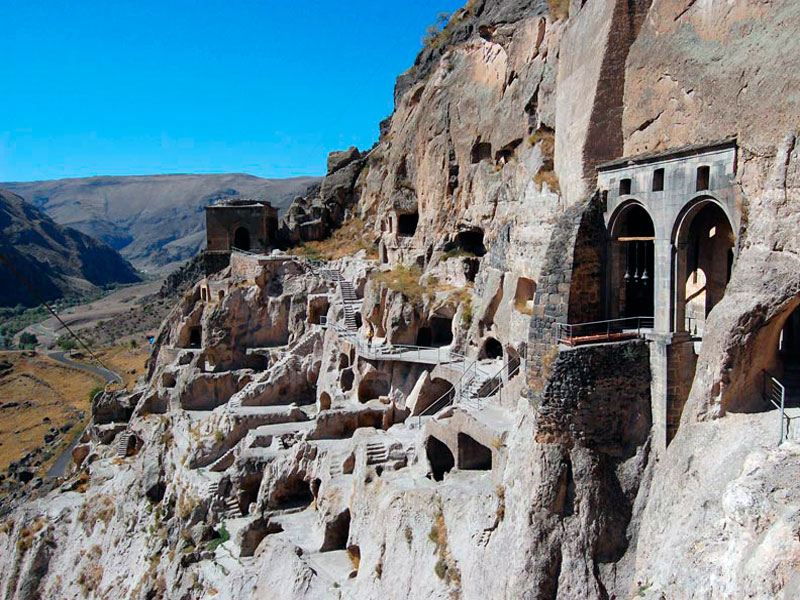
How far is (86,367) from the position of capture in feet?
282

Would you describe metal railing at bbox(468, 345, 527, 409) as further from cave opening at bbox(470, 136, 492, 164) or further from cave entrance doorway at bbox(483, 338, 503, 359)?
cave opening at bbox(470, 136, 492, 164)

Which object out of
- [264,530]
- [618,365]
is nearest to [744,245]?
[618,365]

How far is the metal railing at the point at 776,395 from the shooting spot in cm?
1223

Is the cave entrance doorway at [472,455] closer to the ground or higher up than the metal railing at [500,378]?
closer to the ground

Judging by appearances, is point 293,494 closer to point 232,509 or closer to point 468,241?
point 232,509

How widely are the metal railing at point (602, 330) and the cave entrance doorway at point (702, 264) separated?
3.32ft

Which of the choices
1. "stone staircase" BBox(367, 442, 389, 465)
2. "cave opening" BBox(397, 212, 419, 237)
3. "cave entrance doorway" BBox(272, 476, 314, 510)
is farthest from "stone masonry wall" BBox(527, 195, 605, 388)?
"cave opening" BBox(397, 212, 419, 237)

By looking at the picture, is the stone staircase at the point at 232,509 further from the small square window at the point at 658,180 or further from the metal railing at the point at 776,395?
the metal railing at the point at 776,395

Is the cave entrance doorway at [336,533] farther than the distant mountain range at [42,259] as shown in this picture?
No

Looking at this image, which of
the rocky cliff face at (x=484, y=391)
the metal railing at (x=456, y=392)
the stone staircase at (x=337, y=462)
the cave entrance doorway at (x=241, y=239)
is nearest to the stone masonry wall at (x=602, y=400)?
the rocky cliff face at (x=484, y=391)

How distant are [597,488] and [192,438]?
2342cm

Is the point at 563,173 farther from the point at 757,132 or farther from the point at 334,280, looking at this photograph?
the point at 334,280

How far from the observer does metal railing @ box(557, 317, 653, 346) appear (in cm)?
1544

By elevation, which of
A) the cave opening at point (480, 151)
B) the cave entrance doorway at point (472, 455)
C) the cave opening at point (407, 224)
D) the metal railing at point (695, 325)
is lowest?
the cave entrance doorway at point (472, 455)
